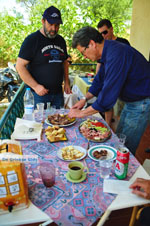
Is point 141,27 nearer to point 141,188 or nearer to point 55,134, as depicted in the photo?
point 55,134

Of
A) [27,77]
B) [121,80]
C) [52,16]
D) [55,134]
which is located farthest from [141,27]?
[55,134]

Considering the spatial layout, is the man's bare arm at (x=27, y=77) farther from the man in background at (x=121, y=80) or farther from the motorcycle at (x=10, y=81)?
the motorcycle at (x=10, y=81)

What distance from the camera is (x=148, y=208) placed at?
1159mm

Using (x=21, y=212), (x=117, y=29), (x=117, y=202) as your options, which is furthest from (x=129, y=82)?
(x=117, y=29)

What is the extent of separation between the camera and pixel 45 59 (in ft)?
8.02

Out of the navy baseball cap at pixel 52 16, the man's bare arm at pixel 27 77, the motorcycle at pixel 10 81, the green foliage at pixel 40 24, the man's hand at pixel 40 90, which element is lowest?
the motorcycle at pixel 10 81

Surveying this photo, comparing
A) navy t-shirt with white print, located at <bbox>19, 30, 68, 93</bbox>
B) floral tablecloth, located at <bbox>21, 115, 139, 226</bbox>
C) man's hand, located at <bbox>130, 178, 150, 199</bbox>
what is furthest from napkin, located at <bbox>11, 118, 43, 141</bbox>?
navy t-shirt with white print, located at <bbox>19, 30, 68, 93</bbox>

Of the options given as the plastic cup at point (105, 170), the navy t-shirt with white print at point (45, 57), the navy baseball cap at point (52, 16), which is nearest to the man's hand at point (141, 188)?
the plastic cup at point (105, 170)

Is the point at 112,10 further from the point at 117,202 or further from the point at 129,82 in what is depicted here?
the point at 117,202

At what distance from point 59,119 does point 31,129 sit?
1.18ft

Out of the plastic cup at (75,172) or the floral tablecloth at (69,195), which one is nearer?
the floral tablecloth at (69,195)

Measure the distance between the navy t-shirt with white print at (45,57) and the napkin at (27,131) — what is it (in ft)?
3.18

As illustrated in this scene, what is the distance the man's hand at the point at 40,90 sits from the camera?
235 cm

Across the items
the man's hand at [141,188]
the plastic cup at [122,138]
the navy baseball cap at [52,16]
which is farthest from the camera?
the navy baseball cap at [52,16]
